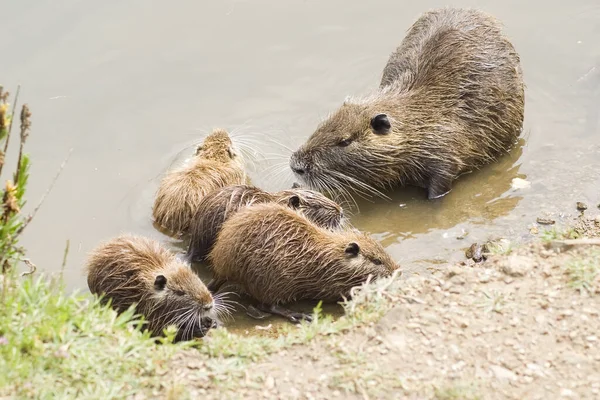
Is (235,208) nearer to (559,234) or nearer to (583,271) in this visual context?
(559,234)

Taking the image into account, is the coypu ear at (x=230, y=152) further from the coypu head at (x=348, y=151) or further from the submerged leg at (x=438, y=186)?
the submerged leg at (x=438, y=186)

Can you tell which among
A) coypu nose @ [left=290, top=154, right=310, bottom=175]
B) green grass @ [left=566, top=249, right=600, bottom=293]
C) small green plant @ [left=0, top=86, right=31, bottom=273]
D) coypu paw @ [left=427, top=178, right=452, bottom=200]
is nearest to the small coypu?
coypu nose @ [left=290, top=154, right=310, bottom=175]

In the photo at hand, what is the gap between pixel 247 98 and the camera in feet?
23.0

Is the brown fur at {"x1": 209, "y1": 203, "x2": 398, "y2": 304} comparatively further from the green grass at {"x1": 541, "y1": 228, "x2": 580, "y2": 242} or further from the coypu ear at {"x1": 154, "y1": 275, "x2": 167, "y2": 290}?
the green grass at {"x1": 541, "y1": 228, "x2": 580, "y2": 242}

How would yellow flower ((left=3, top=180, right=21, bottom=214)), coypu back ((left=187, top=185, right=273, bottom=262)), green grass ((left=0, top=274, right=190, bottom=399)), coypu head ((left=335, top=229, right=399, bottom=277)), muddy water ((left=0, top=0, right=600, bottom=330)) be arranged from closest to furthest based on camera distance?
green grass ((left=0, top=274, right=190, bottom=399)) → yellow flower ((left=3, top=180, right=21, bottom=214)) → coypu head ((left=335, top=229, right=399, bottom=277)) → coypu back ((left=187, top=185, right=273, bottom=262)) → muddy water ((left=0, top=0, right=600, bottom=330))

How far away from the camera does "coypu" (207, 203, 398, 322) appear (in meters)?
4.94

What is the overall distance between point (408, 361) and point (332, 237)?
4.93 feet

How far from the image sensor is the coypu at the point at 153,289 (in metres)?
4.75

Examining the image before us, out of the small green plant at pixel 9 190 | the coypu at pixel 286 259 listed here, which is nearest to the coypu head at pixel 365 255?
the coypu at pixel 286 259

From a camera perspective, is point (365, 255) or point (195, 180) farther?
point (195, 180)

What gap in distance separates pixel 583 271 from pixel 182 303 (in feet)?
7.06

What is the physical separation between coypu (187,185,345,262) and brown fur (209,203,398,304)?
15 cm

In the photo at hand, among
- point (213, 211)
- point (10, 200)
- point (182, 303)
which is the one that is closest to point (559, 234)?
point (213, 211)

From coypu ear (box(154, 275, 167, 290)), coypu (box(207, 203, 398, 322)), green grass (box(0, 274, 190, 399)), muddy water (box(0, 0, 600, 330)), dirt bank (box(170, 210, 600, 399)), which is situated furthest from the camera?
muddy water (box(0, 0, 600, 330))
